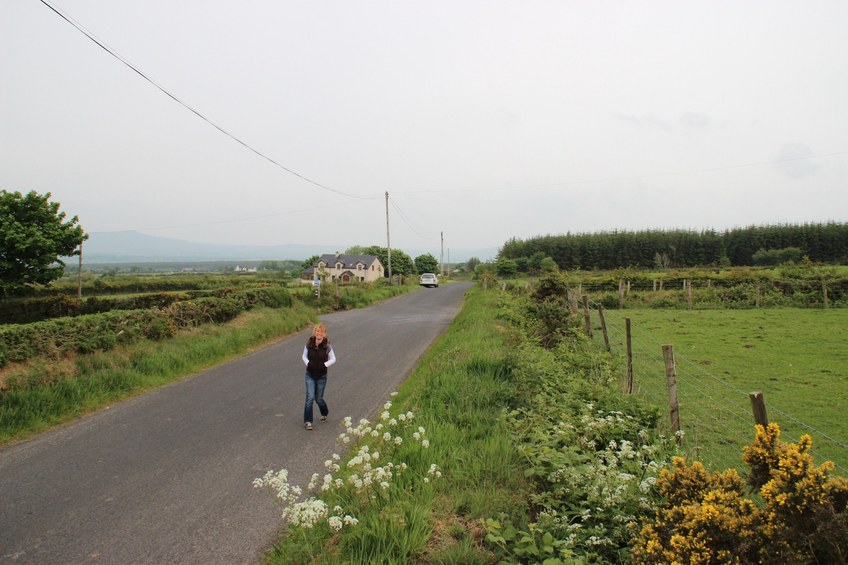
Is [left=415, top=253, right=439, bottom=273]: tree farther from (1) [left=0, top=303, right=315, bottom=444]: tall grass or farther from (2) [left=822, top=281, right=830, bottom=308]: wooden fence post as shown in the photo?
(1) [left=0, top=303, right=315, bottom=444]: tall grass

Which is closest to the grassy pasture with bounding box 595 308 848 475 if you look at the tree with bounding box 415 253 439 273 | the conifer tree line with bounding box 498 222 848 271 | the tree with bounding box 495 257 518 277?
the tree with bounding box 495 257 518 277

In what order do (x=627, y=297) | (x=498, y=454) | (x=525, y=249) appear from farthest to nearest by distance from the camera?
(x=525, y=249) < (x=627, y=297) < (x=498, y=454)

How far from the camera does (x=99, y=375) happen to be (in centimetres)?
903

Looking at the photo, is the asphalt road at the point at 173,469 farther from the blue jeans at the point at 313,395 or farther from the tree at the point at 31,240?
the tree at the point at 31,240

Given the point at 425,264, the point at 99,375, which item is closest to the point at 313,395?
the point at 99,375

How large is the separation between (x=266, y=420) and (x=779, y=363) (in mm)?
12520

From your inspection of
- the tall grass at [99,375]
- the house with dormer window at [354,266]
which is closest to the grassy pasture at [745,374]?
the tall grass at [99,375]

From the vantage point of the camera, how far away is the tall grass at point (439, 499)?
3.60 metres

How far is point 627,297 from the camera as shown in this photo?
29359 mm

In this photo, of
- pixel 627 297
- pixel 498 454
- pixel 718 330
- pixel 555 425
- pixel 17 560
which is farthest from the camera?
pixel 627 297

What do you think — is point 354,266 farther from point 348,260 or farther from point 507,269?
point 507,269

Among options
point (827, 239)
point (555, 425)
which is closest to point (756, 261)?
point (827, 239)

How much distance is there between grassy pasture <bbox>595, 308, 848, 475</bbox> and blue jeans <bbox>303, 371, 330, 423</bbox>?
531 cm

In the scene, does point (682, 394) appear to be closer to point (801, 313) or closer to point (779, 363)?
point (779, 363)
